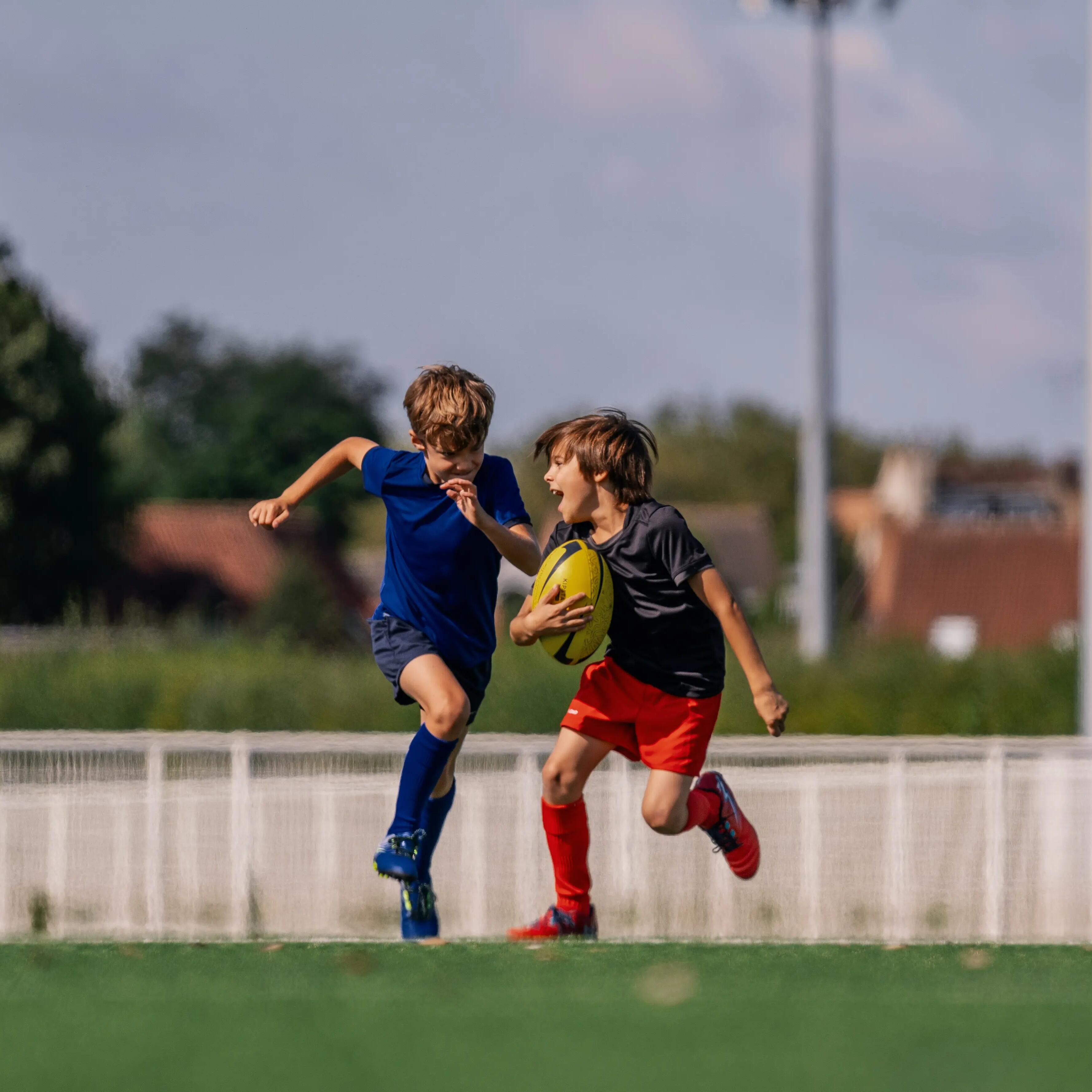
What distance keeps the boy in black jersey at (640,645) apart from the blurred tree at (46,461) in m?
42.7

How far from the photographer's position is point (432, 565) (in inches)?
252

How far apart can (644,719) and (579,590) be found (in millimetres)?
591

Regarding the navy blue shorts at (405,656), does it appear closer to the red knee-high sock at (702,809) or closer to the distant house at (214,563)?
the red knee-high sock at (702,809)

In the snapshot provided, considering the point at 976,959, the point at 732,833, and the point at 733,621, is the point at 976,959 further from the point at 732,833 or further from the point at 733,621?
the point at 732,833

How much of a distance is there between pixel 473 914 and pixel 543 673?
46.0 feet

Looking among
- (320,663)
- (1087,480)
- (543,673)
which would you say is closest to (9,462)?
(320,663)

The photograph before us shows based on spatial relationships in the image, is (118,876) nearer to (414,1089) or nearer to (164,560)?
(414,1089)

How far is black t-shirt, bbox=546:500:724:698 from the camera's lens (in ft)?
21.0

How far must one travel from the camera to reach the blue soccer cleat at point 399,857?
6.18 metres

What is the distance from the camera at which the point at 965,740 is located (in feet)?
33.4

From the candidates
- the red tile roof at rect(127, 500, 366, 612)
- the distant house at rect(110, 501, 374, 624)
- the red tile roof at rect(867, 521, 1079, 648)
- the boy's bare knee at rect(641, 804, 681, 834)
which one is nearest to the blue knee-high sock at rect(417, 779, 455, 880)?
the boy's bare knee at rect(641, 804, 681, 834)

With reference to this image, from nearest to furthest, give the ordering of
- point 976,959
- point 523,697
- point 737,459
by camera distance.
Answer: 1. point 976,959
2. point 523,697
3. point 737,459

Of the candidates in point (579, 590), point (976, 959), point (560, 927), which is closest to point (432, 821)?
point (560, 927)

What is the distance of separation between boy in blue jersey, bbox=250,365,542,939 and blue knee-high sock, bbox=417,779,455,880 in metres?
0.02
